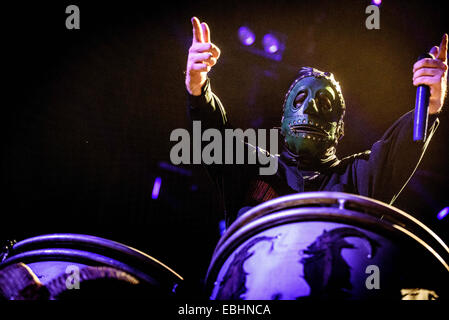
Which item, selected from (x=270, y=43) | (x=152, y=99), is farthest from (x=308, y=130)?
(x=152, y=99)

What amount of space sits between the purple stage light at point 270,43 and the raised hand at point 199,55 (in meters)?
1.38

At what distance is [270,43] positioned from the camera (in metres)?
3.31

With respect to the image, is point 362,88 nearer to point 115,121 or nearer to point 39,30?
point 115,121

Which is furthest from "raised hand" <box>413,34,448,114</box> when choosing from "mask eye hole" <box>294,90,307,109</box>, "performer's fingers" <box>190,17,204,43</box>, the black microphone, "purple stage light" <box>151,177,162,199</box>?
"purple stage light" <box>151,177,162,199</box>

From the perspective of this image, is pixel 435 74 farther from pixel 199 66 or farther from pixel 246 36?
pixel 246 36

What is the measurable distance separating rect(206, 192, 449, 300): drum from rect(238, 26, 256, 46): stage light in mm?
2549

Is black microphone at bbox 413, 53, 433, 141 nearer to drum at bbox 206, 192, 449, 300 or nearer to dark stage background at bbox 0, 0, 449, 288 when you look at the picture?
drum at bbox 206, 192, 449, 300


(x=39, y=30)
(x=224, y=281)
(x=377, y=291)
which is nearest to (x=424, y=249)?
(x=377, y=291)

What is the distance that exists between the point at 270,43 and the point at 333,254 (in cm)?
274

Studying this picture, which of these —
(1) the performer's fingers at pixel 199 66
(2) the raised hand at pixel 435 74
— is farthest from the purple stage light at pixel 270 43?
(2) the raised hand at pixel 435 74

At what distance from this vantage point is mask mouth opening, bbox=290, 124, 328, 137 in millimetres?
2502

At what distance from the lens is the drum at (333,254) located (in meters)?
0.97

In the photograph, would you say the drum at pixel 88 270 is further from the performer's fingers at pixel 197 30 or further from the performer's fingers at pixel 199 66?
the performer's fingers at pixel 197 30

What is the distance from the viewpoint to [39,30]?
2.93 m
